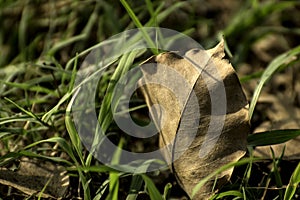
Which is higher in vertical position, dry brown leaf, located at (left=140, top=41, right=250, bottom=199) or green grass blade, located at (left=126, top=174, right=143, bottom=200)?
dry brown leaf, located at (left=140, top=41, right=250, bottom=199)

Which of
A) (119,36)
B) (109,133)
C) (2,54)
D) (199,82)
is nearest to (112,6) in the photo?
(119,36)

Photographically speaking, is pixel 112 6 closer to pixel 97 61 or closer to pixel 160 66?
pixel 97 61

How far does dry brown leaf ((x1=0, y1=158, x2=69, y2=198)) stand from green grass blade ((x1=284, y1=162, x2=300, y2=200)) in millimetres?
497

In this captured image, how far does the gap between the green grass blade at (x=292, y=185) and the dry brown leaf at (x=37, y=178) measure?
50cm

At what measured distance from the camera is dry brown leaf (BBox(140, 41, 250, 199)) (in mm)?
1159

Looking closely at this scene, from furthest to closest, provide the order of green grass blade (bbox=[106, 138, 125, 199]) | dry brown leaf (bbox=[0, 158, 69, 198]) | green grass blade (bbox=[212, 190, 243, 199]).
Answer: dry brown leaf (bbox=[0, 158, 69, 198]) < green grass blade (bbox=[212, 190, 243, 199]) < green grass blade (bbox=[106, 138, 125, 199])

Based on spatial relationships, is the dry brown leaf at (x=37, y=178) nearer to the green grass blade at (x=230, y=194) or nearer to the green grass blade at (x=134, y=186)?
the green grass blade at (x=134, y=186)

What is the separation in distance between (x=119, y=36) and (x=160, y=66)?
0.36m

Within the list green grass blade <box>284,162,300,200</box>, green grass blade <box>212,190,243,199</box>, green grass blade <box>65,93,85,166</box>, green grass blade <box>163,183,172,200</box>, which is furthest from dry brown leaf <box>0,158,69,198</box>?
green grass blade <box>284,162,300,200</box>

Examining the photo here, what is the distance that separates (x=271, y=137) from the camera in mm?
1261

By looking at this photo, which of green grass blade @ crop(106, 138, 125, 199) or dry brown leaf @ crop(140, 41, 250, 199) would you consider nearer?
green grass blade @ crop(106, 138, 125, 199)

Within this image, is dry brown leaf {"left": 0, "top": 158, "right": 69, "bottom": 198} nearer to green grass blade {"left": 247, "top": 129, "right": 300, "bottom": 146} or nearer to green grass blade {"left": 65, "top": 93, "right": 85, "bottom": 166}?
green grass blade {"left": 65, "top": 93, "right": 85, "bottom": 166}

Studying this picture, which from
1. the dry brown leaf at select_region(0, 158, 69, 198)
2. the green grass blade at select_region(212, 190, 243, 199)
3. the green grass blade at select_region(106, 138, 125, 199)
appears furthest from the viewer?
the dry brown leaf at select_region(0, 158, 69, 198)

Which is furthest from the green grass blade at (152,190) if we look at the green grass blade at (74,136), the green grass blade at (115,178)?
the green grass blade at (74,136)
